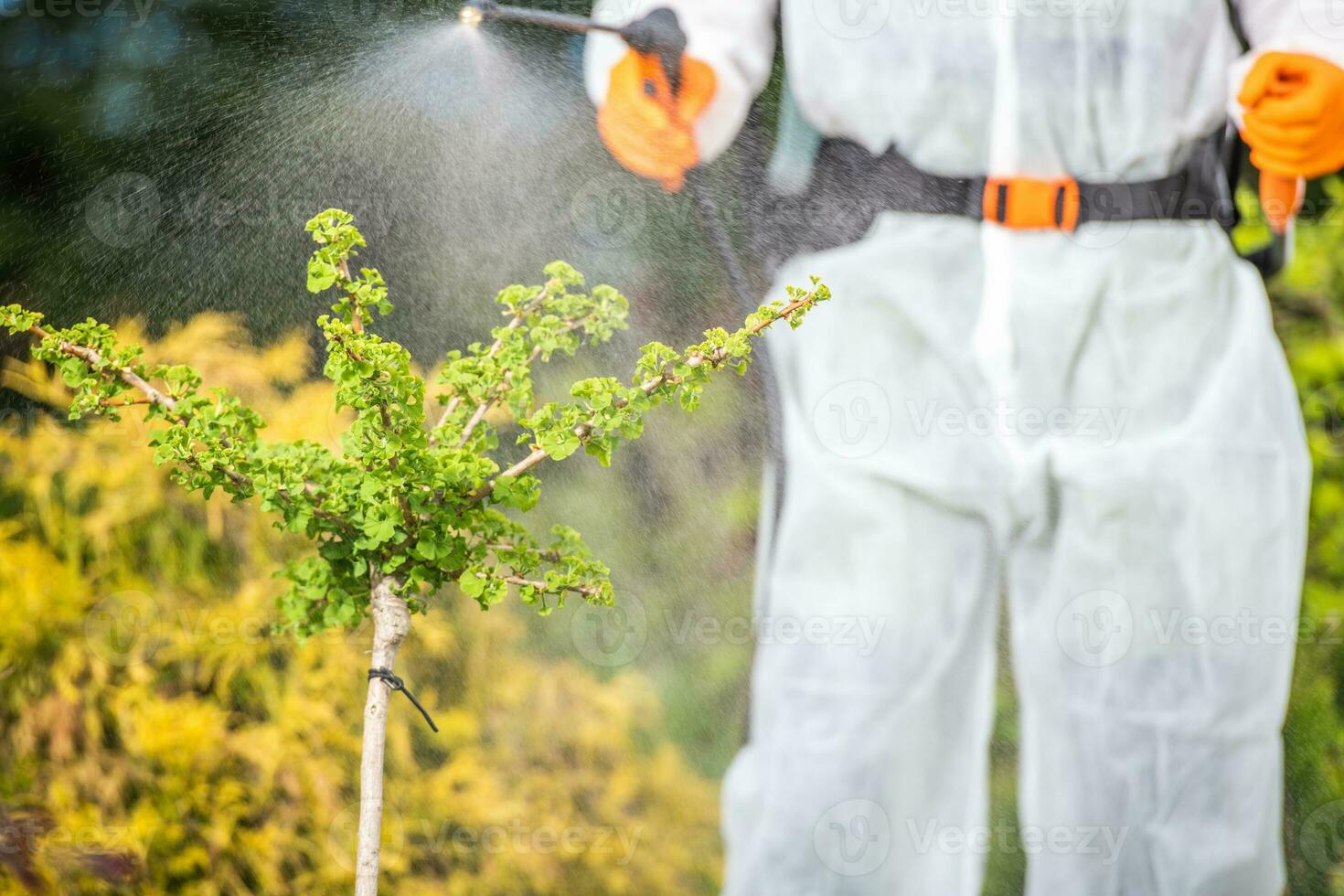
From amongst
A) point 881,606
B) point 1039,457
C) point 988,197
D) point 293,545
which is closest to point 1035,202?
point 988,197

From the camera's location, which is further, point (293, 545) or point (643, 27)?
point (293, 545)

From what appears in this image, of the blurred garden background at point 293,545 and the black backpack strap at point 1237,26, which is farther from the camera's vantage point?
the blurred garden background at point 293,545

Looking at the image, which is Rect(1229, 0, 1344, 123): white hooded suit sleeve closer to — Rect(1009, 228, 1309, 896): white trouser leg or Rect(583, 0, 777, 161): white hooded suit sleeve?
Rect(1009, 228, 1309, 896): white trouser leg

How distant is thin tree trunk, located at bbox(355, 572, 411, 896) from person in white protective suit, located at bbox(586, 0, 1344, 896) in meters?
0.63

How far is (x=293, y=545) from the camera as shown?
6.42 ft

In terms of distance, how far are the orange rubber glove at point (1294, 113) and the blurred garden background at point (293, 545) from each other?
0.26 metres

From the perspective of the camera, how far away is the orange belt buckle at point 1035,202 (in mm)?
1607

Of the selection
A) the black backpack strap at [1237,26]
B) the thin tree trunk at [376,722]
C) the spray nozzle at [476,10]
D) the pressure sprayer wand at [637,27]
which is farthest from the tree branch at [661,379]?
the black backpack strap at [1237,26]

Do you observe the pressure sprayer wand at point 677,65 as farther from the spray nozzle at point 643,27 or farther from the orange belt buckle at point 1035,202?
the orange belt buckle at point 1035,202

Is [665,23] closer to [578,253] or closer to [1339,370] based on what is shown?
[578,253]

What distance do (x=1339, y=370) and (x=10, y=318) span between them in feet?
6.03

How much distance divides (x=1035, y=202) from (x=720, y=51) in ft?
1.59

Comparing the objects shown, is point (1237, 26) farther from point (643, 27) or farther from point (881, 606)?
point (881, 606)

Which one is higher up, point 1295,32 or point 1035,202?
point 1295,32
